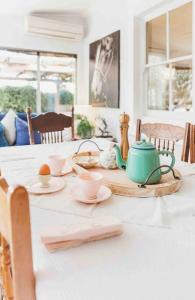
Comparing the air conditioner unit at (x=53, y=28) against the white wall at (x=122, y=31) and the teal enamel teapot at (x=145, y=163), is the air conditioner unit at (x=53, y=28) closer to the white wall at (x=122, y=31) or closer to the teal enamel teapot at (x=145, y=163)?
the white wall at (x=122, y=31)

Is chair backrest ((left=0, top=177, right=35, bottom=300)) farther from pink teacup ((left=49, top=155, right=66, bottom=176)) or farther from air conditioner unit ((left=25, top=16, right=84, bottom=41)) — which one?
air conditioner unit ((left=25, top=16, right=84, bottom=41))

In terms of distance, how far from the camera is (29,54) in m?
4.17

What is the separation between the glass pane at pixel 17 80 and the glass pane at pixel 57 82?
160mm

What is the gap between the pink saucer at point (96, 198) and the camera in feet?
2.75

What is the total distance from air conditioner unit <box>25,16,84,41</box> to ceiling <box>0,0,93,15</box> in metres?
0.16

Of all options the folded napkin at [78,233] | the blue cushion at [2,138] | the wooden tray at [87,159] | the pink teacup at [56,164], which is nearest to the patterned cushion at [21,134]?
the blue cushion at [2,138]

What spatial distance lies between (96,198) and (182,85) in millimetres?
1874

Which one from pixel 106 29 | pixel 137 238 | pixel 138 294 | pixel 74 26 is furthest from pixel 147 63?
pixel 138 294

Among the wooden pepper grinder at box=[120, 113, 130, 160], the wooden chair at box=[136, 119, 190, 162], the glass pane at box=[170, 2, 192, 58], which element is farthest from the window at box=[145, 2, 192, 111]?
the wooden pepper grinder at box=[120, 113, 130, 160]

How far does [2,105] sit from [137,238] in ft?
12.6

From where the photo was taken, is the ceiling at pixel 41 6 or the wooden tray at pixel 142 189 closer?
the wooden tray at pixel 142 189

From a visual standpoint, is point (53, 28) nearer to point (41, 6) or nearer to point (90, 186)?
point (41, 6)

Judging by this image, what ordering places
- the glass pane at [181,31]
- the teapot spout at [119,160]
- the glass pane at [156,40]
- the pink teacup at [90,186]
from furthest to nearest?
the glass pane at [156,40] → the glass pane at [181,31] → the teapot spout at [119,160] → the pink teacup at [90,186]

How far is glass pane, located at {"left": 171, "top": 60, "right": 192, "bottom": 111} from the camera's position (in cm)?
230
